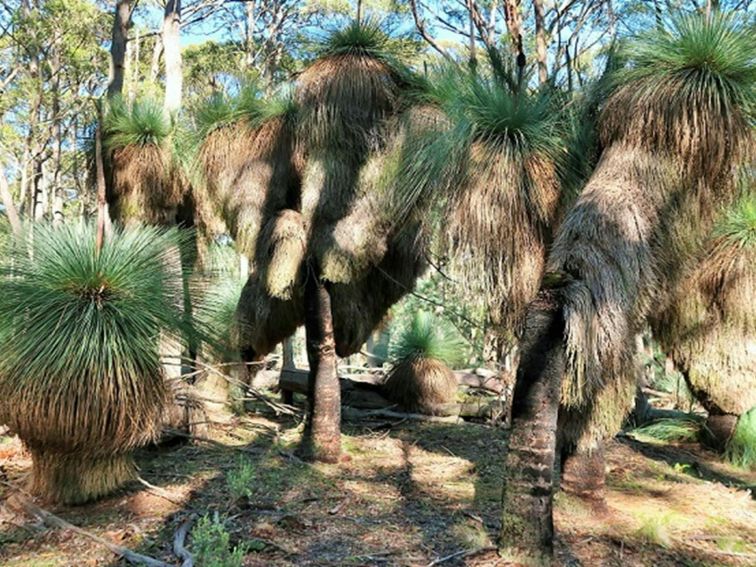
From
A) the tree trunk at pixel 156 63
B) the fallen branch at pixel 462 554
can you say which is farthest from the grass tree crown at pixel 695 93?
the tree trunk at pixel 156 63

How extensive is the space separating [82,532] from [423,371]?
21.5ft

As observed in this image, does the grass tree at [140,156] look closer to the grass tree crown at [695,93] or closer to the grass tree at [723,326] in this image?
the grass tree crown at [695,93]

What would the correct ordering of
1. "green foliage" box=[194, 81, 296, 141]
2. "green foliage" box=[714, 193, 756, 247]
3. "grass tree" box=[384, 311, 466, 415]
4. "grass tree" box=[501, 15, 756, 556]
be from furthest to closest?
"grass tree" box=[384, 311, 466, 415], "green foliage" box=[714, 193, 756, 247], "green foliage" box=[194, 81, 296, 141], "grass tree" box=[501, 15, 756, 556]

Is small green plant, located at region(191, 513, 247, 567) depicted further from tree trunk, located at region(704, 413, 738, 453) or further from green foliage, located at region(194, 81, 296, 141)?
tree trunk, located at region(704, 413, 738, 453)

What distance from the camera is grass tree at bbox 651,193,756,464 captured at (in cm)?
804

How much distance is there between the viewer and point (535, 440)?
4543 millimetres

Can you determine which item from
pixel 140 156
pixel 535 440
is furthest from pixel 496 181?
pixel 140 156

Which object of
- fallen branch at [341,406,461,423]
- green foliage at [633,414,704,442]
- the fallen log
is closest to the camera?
green foliage at [633,414,704,442]

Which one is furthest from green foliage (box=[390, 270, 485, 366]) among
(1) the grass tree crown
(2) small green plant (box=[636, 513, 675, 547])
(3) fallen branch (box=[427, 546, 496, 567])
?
(2) small green plant (box=[636, 513, 675, 547])

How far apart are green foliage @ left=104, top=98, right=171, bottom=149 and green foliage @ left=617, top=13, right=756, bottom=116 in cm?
557

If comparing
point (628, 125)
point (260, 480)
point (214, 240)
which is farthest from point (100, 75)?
point (628, 125)

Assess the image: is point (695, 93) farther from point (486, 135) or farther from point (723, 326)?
point (723, 326)

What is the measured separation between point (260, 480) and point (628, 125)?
4.59 meters

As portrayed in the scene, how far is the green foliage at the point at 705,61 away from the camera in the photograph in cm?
477
